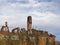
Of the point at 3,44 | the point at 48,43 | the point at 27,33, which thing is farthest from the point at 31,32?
the point at 3,44

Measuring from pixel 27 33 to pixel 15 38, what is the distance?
11.7 feet

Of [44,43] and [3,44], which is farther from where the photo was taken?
[44,43]

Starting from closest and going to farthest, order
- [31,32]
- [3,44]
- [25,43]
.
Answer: [3,44] → [25,43] → [31,32]

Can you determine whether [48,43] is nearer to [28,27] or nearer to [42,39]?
[42,39]

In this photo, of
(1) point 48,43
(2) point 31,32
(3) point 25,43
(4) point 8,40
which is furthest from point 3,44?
(1) point 48,43

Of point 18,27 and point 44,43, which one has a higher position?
point 18,27

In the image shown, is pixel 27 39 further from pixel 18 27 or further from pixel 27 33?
pixel 18 27

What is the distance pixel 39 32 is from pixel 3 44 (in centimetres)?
957

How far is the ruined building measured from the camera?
133 feet

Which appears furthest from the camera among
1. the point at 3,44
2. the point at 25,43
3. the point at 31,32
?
the point at 31,32

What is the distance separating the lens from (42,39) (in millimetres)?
45625

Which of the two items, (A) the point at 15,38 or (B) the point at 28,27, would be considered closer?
(A) the point at 15,38

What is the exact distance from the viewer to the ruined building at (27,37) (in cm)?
4059

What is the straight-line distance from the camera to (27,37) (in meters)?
43.4
